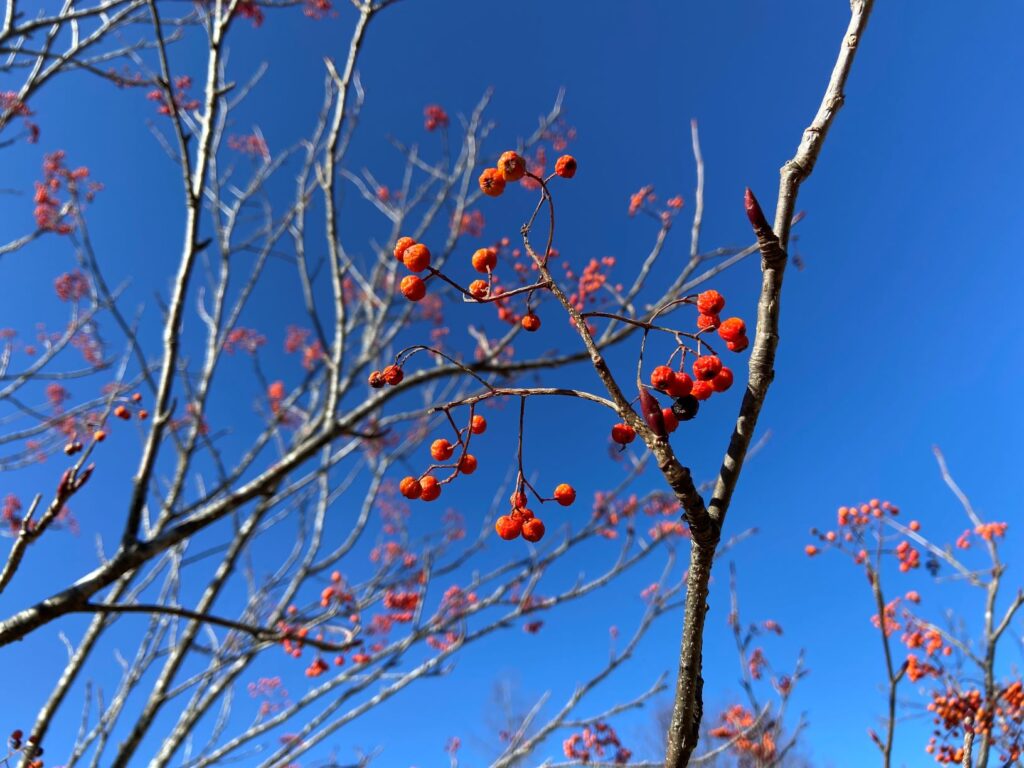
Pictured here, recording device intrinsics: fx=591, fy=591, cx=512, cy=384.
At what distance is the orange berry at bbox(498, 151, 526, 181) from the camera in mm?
1277

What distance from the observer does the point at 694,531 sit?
79cm

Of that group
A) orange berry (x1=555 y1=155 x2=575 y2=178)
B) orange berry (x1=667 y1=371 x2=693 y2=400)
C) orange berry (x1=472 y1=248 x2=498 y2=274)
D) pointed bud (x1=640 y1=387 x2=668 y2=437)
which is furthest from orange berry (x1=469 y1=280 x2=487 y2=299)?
pointed bud (x1=640 y1=387 x2=668 y2=437)

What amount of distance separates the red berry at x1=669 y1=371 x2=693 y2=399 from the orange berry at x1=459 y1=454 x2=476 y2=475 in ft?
1.84

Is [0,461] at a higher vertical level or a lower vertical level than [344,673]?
higher

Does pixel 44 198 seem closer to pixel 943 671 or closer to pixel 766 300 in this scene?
pixel 766 300

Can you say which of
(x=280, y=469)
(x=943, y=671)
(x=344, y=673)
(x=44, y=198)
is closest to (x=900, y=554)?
→ (x=943, y=671)

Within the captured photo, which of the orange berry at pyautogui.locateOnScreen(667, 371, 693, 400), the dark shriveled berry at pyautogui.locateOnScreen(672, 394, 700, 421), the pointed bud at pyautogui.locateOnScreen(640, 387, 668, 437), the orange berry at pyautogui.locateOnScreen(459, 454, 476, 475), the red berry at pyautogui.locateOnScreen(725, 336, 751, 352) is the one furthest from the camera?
the orange berry at pyautogui.locateOnScreen(459, 454, 476, 475)

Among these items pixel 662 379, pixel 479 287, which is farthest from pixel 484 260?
pixel 662 379

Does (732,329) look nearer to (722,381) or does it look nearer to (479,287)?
(722,381)

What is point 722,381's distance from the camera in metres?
1.22

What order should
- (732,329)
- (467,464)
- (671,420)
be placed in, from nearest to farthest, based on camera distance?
1. (671,420)
2. (732,329)
3. (467,464)

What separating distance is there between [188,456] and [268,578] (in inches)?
72.1

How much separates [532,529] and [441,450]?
12.9 inches

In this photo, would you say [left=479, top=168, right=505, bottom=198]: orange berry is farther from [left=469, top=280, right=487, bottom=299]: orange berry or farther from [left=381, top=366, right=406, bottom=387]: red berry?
[left=381, top=366, right=406, bottom=387]: red berry
